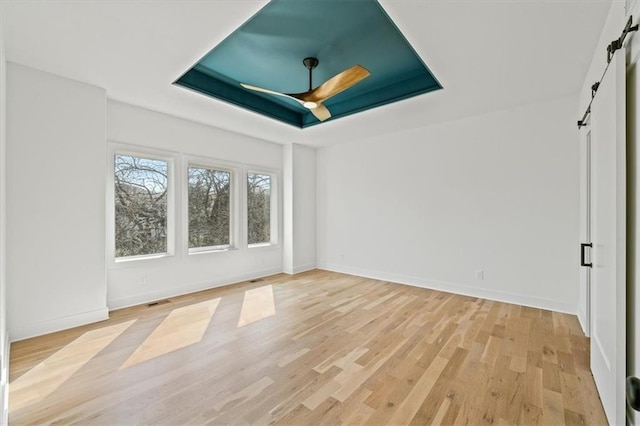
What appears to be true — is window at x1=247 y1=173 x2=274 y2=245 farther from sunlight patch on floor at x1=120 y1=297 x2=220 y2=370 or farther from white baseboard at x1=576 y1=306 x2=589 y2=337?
white baseboard at x1=576 y1=306 x2=589 y2=337

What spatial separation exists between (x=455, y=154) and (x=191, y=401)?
172 inches

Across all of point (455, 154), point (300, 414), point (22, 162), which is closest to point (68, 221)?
point (22, 162)

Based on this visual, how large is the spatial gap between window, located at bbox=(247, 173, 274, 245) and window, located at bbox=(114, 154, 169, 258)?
148 cm

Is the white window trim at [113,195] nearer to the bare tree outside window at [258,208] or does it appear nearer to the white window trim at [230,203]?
the white window trim at [230,203]

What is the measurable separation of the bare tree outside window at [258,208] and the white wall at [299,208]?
1.19 feet

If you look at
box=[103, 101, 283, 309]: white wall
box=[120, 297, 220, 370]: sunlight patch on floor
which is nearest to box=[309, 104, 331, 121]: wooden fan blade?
box=[103, 101, 283, 309]: white wall

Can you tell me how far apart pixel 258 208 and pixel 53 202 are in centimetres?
300

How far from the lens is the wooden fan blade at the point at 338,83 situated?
2463 mm

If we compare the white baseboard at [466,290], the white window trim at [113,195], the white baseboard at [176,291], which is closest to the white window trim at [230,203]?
the white window trim at [113,195]

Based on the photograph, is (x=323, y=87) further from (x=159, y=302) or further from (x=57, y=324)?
(x=57, y=324)

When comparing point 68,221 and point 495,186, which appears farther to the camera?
point 495,186

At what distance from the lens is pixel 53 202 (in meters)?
2.90

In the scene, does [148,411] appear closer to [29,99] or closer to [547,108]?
[29,99]

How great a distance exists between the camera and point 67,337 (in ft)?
9.09
